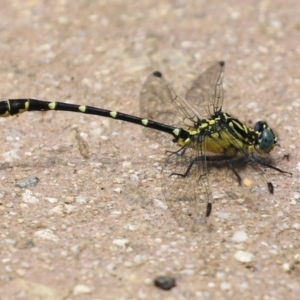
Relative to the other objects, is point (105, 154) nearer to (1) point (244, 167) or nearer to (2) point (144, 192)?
(2) point (144, 192)

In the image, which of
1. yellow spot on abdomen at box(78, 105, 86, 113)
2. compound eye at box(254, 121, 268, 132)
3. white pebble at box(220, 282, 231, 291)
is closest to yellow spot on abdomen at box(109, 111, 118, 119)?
yellow spot on abdomen at box(78, 105, 86, 113)

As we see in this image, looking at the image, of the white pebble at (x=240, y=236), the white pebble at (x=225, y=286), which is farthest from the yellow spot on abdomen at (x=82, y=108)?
the white pebble at (x=225, y=286)

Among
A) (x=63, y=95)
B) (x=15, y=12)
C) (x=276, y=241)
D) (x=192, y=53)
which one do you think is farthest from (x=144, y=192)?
(x=15, y=12)

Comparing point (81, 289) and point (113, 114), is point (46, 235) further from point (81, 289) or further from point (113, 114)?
point (113, 114)

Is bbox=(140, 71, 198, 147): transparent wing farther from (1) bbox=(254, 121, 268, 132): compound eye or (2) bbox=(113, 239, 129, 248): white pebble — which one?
(2) bbox=(113, 239, 129, 248): white pebble

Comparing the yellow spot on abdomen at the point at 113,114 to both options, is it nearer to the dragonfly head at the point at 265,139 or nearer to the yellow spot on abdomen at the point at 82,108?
the yellow spot on abdomen at the point at 82,108

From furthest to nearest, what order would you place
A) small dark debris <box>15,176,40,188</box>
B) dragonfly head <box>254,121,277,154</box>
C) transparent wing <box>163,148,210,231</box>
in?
1. dragonfly head <box>254,121,277,154</box>
2. small dark debris <box>15,176,40,188</box>
3. transparent wing <box>163,148,210,231</box>
